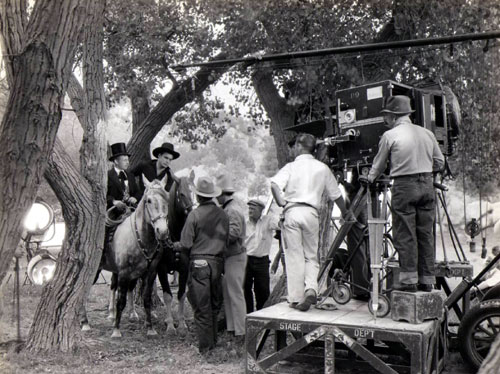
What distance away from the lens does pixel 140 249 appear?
9234 millimetres

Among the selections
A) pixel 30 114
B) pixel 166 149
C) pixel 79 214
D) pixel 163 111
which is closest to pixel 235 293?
pixel 79 214

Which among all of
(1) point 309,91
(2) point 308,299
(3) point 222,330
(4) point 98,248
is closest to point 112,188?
(4) point 98,248

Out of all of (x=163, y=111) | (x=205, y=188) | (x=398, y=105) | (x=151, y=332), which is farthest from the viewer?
(x=163, y=111)

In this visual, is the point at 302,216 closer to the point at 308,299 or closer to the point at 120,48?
the point at 308,299

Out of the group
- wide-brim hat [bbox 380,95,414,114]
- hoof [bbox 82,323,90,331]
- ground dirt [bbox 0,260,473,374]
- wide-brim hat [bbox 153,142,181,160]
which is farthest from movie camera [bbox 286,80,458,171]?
hoof [bbox 82,323,90,331]

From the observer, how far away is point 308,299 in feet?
22.1

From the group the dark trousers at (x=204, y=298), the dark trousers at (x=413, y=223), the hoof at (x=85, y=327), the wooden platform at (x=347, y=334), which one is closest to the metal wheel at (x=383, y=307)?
the wooden platform at (x=347, y=334)

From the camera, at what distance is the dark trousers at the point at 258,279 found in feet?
29.8

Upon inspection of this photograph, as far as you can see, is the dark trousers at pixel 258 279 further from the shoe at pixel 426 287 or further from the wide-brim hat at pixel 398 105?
the wide-brim hat at pixel 398 105

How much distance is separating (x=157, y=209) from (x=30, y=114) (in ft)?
13.4

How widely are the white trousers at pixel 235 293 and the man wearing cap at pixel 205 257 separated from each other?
29cm

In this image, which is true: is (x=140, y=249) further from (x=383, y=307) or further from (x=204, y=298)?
(x=383, y=307)

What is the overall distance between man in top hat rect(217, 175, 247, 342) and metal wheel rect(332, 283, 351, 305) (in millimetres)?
1757

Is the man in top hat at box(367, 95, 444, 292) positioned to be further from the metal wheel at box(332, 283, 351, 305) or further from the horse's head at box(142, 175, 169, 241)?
the horse's head at box(142, 175, 169, 241)
